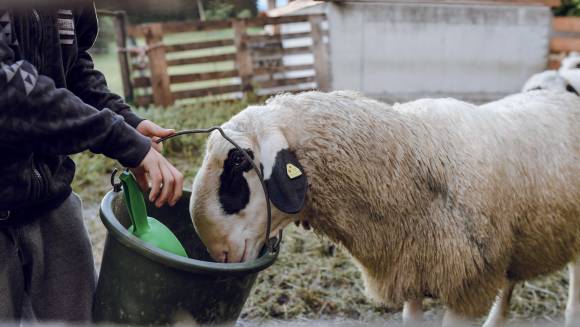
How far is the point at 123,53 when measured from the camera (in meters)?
10.1

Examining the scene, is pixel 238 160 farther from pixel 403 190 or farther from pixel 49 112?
pixel 49 112

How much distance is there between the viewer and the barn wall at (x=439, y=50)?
6.78 m

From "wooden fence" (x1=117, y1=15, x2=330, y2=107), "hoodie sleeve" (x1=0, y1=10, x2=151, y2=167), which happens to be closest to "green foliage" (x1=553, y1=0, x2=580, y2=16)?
"wooden fence" (x1=117, y1=15, x2=330, y2=107)

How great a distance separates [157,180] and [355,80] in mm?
6729

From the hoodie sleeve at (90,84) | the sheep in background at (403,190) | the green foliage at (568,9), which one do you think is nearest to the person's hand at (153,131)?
the hoodie sleeve at (90,84)

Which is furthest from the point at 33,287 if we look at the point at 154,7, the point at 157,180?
the point at 154,7

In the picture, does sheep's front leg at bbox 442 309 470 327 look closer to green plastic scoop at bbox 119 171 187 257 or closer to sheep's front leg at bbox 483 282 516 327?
sheep's front leg at bbox 483 282 516 327

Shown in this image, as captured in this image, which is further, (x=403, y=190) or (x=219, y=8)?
(x=403, y=190)

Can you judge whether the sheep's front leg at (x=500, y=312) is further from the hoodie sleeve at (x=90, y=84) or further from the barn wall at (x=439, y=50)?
the barn wall at (x=439, y=50)

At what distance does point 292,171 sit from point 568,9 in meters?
7.38

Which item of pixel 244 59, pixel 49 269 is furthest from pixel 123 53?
pixel 49 269

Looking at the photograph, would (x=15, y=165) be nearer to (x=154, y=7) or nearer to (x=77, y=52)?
(x=77, y=52)

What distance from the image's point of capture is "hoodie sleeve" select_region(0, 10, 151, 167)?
1.30 m

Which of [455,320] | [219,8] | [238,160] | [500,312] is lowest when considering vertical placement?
[500,312]
